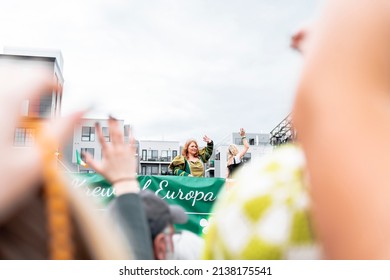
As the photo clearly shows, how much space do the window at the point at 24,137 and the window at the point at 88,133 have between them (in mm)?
77

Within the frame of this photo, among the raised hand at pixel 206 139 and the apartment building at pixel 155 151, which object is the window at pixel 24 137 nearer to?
the apartment building at pixel 155 151

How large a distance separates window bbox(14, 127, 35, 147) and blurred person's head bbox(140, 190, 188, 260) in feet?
0.48

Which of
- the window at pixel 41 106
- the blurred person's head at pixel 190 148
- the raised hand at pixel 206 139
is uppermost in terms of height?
the raised hand at pixel 206 139

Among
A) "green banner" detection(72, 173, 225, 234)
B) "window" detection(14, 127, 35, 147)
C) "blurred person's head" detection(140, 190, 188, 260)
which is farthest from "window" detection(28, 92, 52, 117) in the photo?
"green banner" detection(72, 173, 225, 234)

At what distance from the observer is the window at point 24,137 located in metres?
0.37

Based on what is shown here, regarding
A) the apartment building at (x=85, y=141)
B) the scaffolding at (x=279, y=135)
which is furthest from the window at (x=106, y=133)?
the scaffolding at (x=279, y=135)

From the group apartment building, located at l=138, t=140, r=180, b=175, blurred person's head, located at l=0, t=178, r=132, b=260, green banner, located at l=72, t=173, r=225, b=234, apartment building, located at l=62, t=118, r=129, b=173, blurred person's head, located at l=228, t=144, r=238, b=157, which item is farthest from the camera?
green banner, located at l=72, t=173, r=225, b=234

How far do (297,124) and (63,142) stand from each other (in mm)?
242

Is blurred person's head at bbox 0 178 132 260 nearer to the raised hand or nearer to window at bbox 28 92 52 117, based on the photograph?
window at bbox 28 92 52 117

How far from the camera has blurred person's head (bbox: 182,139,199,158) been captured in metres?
0.76

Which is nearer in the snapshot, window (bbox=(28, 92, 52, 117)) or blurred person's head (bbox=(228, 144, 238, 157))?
window (bbox=(28, 92, 52, 117))

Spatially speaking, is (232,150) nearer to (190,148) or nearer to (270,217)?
(190,148)
